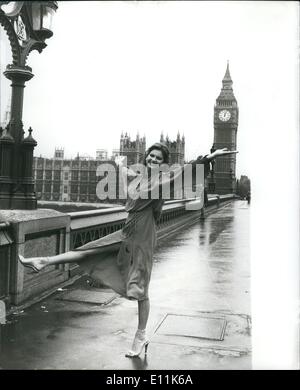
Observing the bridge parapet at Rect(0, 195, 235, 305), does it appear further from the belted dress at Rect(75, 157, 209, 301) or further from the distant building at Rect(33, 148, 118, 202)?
the distant building at Rect(33, 148, 118, 202)

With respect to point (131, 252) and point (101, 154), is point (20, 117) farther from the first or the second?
point (101, 154)

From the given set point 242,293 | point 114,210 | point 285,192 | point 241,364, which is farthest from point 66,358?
point 114,210

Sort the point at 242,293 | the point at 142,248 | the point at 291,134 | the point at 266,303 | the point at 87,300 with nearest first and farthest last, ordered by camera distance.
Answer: the point at 291,134 → the point at 266,303 → the point at 142,248 → the point at 87,300 → the point at 242,293

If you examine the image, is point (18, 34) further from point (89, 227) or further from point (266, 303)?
point (266, 303)

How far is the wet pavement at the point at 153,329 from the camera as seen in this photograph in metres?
3.80

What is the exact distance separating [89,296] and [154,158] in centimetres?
265

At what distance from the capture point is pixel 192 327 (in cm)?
477

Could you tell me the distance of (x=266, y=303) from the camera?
364cm

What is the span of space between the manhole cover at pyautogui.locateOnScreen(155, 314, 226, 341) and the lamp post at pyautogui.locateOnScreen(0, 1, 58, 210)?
92.3 inches

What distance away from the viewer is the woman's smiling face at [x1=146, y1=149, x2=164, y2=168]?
3.94 meters

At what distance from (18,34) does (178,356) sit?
432cm

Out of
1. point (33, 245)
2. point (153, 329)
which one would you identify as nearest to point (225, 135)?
point (33, 245)

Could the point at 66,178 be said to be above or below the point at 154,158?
above

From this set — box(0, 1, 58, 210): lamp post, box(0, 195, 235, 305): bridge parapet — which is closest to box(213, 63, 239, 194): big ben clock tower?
box(0, 195, 235, 305): bridge parapet
